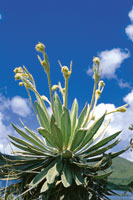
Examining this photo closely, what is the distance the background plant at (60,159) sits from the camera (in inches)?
156

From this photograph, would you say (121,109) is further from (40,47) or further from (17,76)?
(17,76)

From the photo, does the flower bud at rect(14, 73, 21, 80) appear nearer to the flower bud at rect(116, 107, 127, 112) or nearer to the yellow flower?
the yellow flower

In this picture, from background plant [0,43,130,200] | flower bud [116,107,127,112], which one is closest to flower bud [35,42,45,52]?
background plant [0,43,130,200]

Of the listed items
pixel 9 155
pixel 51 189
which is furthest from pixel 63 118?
pixel 9 155

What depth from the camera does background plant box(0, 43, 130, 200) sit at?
13.0 feet

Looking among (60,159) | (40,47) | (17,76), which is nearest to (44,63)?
(40,47)

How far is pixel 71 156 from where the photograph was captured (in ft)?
13.8

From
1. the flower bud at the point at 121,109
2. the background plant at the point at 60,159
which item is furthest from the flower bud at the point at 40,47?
the flower bud at the point at 121,109

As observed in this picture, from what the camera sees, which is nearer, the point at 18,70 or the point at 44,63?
the point at 44,63

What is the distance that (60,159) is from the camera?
169 inches

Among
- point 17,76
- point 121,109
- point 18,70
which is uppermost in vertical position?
point 18,70

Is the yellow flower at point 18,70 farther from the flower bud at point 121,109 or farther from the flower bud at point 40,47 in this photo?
the flower bud at point 121,109

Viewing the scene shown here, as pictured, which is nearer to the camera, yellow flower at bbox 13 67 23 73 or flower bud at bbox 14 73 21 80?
flower bud at bbox 14 73 21 80

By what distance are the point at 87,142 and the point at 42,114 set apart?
105cm
